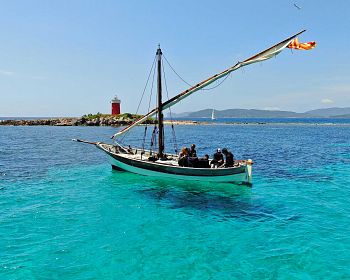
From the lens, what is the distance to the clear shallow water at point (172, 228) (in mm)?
11055

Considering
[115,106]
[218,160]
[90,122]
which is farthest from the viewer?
[115,106]

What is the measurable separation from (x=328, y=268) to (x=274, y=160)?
89.1ft

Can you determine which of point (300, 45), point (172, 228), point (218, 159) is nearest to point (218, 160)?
point (218, 159)

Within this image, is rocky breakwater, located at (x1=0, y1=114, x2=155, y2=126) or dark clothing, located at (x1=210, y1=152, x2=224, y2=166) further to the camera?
rocky breakwater, located at (x1=0, y1=114, x2=155, y2=126)

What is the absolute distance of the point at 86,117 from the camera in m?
128

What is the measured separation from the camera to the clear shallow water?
11055mm

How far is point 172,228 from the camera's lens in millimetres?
15023

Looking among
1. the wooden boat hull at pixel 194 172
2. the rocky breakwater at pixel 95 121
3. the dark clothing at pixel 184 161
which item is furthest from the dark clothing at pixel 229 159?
the rocky breakwater at pixel 95 121

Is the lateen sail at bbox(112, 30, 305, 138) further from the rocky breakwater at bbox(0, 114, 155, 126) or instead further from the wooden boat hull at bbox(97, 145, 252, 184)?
the rocky breakwater at bbox(0, 114, 155, 126)

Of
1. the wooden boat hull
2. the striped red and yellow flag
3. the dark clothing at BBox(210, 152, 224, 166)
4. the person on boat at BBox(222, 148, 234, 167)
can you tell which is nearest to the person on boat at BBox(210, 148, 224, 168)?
the dark clothing at BBox(210, 152, 224, 166)

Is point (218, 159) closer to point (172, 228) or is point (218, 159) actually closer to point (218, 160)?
point (218, 160)

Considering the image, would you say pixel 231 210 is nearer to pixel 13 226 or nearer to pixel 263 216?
pixel 263 216

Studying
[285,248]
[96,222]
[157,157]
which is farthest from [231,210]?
[157,157]

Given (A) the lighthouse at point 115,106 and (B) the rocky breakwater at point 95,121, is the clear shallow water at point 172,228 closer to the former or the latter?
(B) the rocky breakwater at point 95,121
